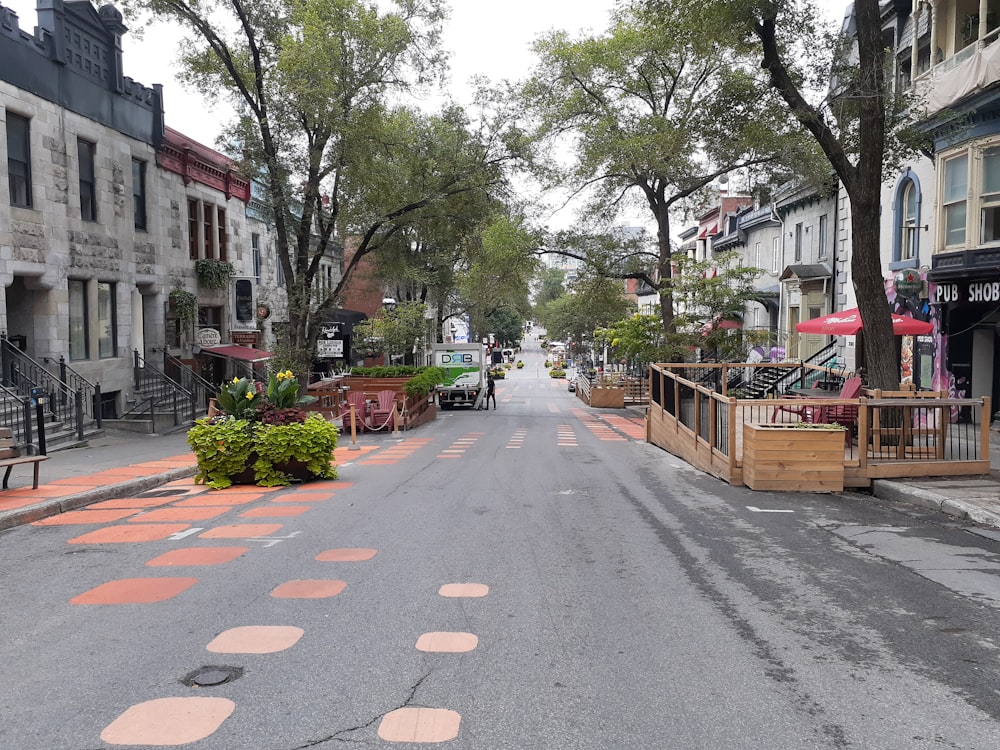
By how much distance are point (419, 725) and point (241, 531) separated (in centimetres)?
510

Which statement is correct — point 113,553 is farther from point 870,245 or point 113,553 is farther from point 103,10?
point 103,10

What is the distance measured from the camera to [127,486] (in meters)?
11.9

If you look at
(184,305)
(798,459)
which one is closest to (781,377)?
(798,459)

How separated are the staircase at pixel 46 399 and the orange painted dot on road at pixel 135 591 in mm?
9284

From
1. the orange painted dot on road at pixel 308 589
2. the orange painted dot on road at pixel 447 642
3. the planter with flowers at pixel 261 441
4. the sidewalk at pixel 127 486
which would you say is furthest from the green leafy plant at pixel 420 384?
the orange painted dot on road at pixel 447 642

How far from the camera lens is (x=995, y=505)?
32.3 feet

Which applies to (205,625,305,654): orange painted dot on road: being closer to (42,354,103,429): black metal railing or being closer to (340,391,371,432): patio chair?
(42,354,103,429): black metal railing

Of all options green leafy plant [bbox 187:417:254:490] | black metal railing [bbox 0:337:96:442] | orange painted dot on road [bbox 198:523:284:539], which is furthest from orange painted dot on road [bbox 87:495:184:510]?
black metal railing [bbox 0:337:96:442]

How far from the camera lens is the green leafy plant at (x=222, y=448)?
12055 mm

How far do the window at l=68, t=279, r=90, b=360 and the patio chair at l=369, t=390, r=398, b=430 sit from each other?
25.5ft

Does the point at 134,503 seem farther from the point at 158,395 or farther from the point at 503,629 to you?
the point at 158,395

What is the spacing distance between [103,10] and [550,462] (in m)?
16.5

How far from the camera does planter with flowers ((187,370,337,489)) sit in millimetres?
12109

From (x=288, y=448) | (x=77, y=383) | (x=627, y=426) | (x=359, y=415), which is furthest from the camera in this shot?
(x=627, y=426)
